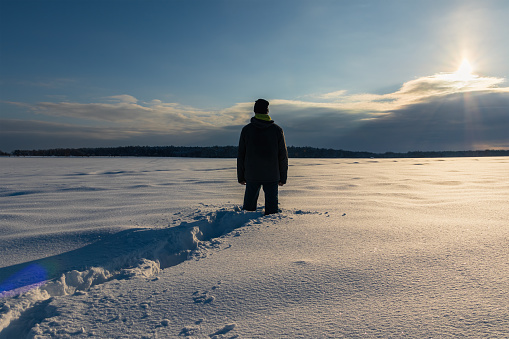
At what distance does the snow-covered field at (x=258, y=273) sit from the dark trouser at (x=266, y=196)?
0.61 ft

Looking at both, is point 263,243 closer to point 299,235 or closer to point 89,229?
point 299,235

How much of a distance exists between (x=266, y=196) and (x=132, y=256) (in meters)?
1.78

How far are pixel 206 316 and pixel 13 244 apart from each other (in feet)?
7.04

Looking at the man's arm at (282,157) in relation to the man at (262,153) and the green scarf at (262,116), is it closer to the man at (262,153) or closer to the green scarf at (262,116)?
the man at (262,153)

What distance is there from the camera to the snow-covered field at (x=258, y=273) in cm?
132

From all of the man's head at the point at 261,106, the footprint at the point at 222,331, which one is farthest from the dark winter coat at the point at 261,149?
the footprint at the point at 222,331

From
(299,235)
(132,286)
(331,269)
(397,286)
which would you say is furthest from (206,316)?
(299,235)

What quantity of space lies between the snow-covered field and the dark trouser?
0.61 feet

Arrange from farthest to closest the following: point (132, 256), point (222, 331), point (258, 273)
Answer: point (132, 256) → point (258, 273) → point (222, 331)

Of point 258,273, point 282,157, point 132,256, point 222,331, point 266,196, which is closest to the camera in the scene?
point 222,331

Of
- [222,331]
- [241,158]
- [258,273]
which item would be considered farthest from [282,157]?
[222,331]

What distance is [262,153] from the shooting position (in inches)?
144

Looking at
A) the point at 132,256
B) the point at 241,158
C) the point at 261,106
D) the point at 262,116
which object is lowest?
the point at 132,256

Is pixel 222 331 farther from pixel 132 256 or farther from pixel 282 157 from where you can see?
pixel 282 157
